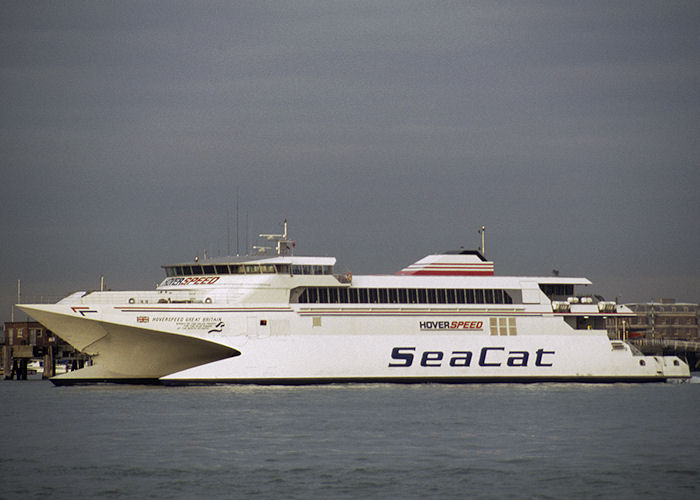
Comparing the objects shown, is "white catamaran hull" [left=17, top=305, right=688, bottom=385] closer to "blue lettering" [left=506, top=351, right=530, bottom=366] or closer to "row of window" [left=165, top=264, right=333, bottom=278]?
"blue lettering" [left=506, top=351, right=530, bottom=366]

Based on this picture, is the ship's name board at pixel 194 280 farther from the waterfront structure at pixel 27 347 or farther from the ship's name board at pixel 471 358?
the waterfront structure at pixel 27 347

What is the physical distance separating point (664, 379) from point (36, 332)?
34.6 meters

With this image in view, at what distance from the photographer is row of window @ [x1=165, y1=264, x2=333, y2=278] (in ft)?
126

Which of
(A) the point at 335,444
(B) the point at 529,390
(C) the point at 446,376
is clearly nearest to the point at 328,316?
(C) the point at 446,376

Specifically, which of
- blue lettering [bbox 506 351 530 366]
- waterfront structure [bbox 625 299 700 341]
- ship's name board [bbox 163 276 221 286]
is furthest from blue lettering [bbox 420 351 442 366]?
waterfront structure [bbox 625 299 700 341]

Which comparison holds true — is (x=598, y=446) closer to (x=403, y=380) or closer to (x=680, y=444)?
(x=680, y=444)

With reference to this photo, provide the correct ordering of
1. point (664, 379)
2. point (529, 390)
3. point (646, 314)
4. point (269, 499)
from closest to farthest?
point (269, 499) → point (529, 390) → point (664, 379) → point (646, 314)

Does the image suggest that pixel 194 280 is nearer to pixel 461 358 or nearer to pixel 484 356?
pixel 461 358

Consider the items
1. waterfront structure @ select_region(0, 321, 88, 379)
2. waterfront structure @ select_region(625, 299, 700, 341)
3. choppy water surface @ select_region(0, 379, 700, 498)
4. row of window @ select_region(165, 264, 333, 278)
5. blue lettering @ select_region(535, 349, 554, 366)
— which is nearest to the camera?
choppy water surface @ select_region(0, 379, 700, 498)

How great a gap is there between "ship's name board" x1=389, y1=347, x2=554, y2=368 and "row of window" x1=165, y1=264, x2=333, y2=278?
4420mm

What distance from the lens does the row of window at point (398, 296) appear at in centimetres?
3856

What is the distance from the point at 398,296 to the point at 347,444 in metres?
15.4

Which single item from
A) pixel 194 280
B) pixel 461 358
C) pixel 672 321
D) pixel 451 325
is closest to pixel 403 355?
pixel 461 358

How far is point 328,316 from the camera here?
3831cm
